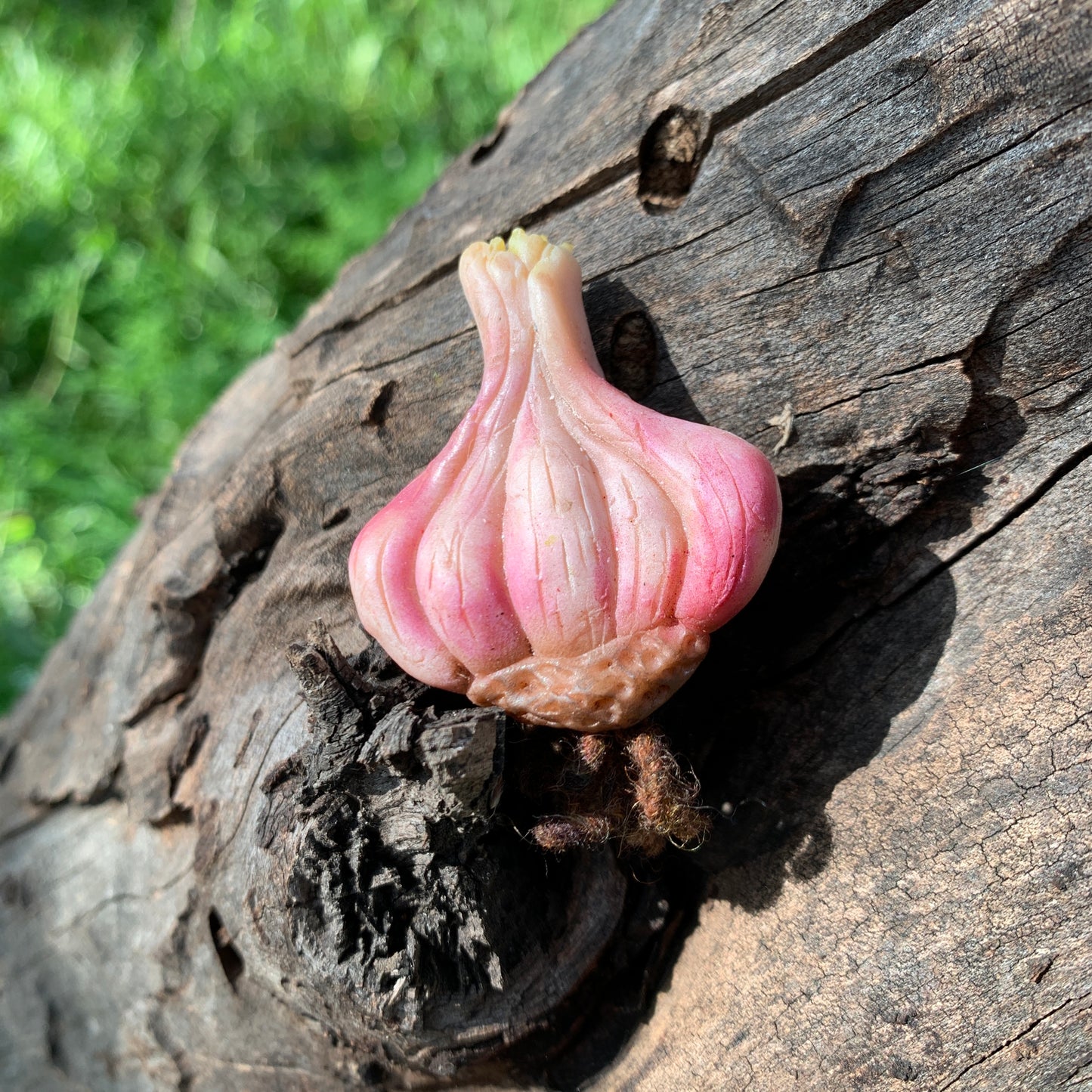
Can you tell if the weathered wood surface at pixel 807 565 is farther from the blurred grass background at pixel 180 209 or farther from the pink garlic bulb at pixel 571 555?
the blurred grass background at pixel 180 209

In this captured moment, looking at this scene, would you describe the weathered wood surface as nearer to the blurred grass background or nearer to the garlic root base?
the garlic root base

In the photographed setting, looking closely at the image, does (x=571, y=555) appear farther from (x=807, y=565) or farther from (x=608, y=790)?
(x=807, y=565)

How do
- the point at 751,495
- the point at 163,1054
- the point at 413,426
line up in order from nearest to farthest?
the point at 751,495
the point at 413,426
the point at 163,1054

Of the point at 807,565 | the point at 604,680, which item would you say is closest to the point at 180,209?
the point at 807,565

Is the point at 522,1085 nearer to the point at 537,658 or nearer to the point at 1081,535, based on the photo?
the point at 537,658

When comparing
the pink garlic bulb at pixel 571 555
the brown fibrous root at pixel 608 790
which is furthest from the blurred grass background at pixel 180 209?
the brown fibrous root at pixel 608 790

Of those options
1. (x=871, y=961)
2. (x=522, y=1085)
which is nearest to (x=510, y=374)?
(x=871, y=961)
